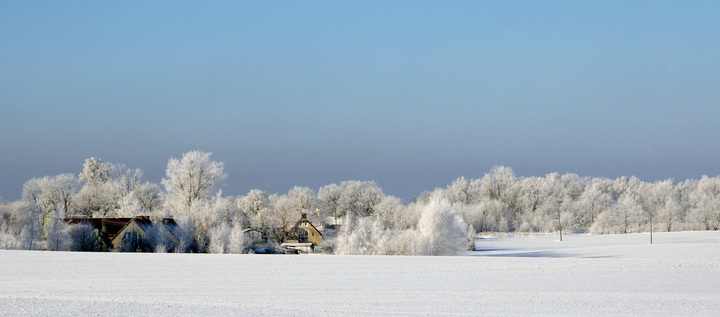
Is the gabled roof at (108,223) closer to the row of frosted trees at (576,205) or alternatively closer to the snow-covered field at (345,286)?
the snow-covered field at (345,286)

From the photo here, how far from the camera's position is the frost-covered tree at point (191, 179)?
61562mm

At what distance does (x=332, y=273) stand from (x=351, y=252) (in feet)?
68.2

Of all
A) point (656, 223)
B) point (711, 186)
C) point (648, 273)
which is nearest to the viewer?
point (648, 273)

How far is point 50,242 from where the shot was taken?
52.0 meters

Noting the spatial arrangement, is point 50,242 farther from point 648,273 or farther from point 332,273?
point 648,273

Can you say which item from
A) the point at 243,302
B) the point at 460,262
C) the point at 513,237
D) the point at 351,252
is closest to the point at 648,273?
the point at 460,262

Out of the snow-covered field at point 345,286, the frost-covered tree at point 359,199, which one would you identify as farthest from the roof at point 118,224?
the frost-covered tree at point 359,199

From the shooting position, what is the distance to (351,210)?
9844cm

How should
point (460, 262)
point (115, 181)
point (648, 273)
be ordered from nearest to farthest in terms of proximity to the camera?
point (648, 273)
point (460, 262)
point (115, 181)

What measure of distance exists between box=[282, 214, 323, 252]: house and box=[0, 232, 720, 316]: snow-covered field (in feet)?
76.3

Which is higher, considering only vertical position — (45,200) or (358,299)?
(45,200)

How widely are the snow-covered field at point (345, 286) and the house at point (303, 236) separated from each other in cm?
2325

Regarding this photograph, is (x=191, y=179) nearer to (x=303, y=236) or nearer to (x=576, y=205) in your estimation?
(x=303, y=236)

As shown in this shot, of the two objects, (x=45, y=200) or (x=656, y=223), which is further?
(x=656, y=223)
